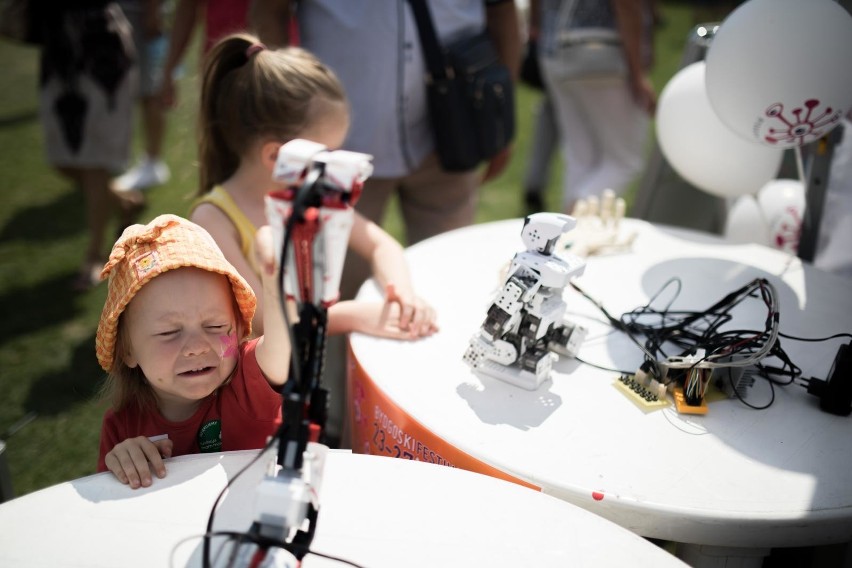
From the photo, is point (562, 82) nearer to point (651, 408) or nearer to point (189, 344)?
point (651, 408)

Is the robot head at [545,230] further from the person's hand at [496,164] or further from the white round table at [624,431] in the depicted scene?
the person's hand at [496,164]

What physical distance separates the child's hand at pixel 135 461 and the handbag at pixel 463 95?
52.4 inches

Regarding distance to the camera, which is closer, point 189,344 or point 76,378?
point 189,344

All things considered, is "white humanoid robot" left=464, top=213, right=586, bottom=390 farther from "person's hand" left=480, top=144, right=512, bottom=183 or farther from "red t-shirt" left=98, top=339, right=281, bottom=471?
"person's hand" left=480, top=144, right=512, bottom=183

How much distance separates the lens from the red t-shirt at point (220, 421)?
125 centimetres

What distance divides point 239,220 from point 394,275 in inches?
14.8

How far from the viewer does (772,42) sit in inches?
62.7

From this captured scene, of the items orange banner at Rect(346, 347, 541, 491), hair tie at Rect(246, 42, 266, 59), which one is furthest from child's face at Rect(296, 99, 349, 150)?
orange banner at Rect(346, 347, 541, 491)

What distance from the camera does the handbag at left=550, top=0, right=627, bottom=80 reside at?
3.10 meters

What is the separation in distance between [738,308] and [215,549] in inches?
51.0

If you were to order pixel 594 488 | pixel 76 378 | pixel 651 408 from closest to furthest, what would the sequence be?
pixel 594 488 < pixel 651 408 < pixel 76 378

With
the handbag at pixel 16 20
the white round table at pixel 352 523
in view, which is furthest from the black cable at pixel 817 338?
the handbag at pixel 16 20

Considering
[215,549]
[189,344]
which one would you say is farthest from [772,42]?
[215,549]

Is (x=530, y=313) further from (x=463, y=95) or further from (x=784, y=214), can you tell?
(x=784, y=214)
